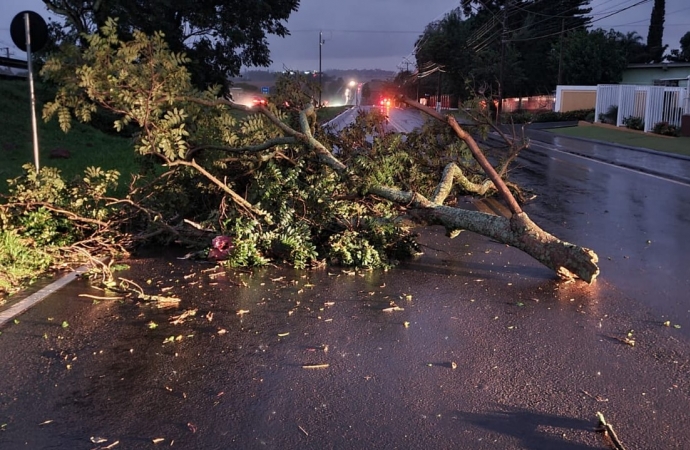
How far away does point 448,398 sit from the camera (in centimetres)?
377

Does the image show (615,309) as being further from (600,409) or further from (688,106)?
(688,106)

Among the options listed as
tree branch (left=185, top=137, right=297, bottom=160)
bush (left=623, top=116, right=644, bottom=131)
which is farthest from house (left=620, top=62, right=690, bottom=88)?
tree branch (left=185, top=137, right=297, bottom=160)

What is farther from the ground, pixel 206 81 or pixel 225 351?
pixel 206 81

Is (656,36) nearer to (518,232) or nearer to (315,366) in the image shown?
(518,232)

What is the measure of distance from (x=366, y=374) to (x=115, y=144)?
57.1ft

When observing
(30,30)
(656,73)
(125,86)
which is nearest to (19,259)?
(125,86)

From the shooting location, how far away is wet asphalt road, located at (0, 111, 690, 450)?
3414 millimetres

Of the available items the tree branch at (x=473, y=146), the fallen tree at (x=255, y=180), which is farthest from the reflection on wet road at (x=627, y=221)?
the tree branch at (x=473, y=146)

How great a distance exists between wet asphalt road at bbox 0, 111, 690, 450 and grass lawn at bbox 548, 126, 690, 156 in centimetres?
1867

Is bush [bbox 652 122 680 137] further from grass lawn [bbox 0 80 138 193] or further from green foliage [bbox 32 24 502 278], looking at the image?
green foliage [bbox 32 24 502 278]

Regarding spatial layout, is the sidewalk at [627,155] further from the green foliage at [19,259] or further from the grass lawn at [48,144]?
the green foliage at [19,259]

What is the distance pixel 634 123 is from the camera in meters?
32.5

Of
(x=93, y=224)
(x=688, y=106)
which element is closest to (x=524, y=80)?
(x=688, y=106)

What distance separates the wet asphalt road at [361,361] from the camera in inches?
134
